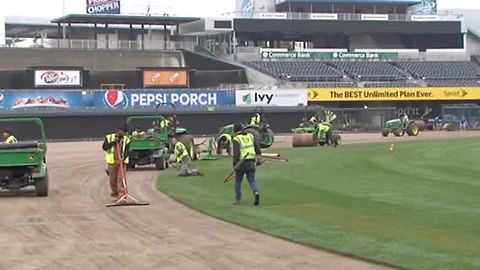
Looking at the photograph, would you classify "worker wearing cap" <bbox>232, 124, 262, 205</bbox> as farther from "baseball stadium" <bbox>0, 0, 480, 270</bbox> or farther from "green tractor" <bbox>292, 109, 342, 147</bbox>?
"green tractor" <bbox>292, 109, 342, 147</bbox>

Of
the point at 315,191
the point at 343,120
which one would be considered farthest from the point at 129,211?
the point at 343,120

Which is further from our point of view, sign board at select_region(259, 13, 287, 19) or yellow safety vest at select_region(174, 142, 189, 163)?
sign board at select_region(259, 13, 287, 19)

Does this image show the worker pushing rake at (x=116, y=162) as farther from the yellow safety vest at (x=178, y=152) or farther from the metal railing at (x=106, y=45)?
the metal railing at (x=106, y=45)

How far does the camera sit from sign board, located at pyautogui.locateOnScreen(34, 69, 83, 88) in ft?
236

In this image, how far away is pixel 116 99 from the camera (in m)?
68.1

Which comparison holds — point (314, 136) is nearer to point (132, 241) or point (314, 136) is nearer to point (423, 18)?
point (132, 241)

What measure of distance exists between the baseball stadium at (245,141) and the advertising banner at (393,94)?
185 mm

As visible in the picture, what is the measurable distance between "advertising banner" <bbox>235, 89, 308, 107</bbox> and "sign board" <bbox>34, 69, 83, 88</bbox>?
47.6 ft

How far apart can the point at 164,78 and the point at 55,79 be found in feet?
31.8

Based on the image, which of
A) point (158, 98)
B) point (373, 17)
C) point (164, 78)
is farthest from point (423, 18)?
point (158, 98)

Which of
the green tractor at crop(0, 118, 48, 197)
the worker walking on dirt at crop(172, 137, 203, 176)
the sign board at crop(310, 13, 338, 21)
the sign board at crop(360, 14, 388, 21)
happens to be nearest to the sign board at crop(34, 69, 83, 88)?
the sign board at crop(310, 13, 338, 21)

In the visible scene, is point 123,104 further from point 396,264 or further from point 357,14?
point 396,264

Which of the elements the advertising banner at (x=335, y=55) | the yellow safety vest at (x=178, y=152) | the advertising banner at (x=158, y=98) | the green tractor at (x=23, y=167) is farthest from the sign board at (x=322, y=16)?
the green tractor at (x=23, y=167)

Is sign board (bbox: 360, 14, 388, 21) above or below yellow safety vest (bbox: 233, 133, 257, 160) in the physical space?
above
